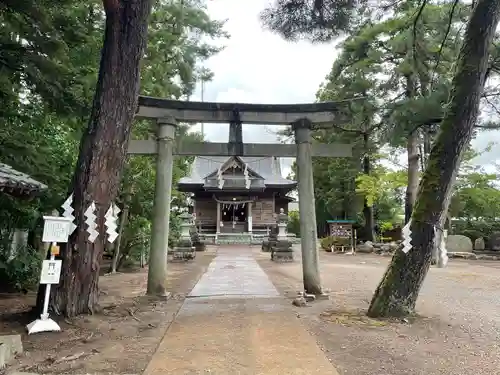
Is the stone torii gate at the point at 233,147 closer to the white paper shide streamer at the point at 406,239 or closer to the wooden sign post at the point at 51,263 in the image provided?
the white paper shide streamer at the point at 406,239

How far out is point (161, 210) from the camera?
23.7ft

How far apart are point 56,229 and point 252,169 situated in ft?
82.2

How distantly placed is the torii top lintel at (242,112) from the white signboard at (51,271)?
11.3 ft

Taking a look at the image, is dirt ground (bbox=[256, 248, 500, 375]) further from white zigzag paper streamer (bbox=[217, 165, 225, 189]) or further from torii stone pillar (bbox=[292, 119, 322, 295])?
white zigzag paper streamer (bbox=[217, 165, 225, 189])

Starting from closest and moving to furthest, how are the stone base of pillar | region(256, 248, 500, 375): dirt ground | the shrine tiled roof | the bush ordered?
region(256, 248, 500, 375): dirt ground
the bush
the stone base of pillar
the shrine tiled roof

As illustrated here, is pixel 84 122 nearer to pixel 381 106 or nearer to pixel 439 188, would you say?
pixel 381 106

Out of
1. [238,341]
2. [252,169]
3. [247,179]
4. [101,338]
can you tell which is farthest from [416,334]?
[252,169]

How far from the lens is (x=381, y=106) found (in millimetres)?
6875

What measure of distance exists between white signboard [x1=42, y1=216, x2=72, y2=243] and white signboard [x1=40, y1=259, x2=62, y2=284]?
0.30 meters

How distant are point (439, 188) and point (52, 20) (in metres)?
6.89

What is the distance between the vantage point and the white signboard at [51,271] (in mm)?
4844

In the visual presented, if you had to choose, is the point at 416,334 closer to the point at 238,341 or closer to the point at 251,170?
the point at 238,341

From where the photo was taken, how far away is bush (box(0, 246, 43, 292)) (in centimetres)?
840

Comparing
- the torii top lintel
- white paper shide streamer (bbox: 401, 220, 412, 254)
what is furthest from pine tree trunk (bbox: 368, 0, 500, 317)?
the torii top lintel
